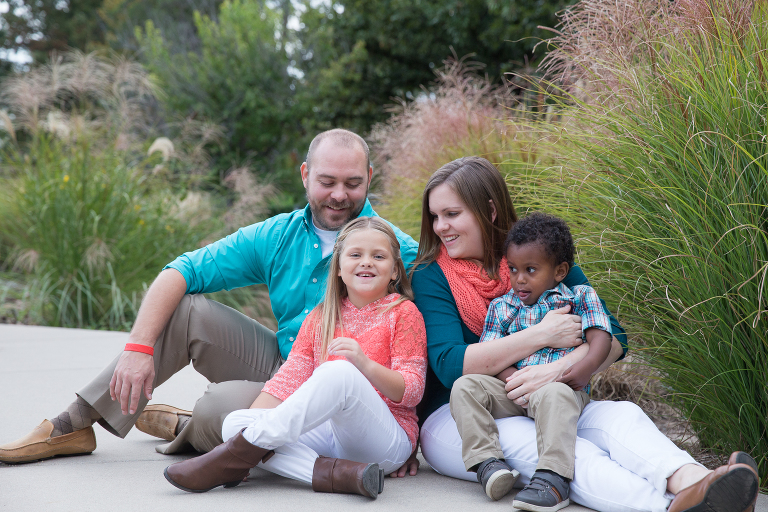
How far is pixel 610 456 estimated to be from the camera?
6.76 feet

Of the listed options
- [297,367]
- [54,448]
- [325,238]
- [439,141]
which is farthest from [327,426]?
[439,141]

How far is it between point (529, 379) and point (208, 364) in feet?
4.17

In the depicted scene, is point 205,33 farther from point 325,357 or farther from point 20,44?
point 325,357

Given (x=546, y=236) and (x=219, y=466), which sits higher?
(x=546, y=236)

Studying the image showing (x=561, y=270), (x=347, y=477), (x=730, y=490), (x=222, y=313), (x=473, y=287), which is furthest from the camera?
(x=222, y=313)

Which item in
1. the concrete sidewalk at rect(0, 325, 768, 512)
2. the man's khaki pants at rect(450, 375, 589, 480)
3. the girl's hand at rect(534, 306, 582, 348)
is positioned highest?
the girl's hand at rect(534, 306, 582, 348)

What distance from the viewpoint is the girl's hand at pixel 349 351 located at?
6.91 ft

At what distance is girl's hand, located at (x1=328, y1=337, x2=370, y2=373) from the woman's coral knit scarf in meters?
0.49

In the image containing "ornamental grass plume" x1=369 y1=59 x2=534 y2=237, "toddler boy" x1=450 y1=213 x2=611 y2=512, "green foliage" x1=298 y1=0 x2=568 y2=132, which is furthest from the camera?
"green foliage" x1=298 y1=0 x2=568 y2=132

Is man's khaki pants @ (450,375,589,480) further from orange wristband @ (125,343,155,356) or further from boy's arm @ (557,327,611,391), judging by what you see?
orange wristband @ (125,343,155,356)

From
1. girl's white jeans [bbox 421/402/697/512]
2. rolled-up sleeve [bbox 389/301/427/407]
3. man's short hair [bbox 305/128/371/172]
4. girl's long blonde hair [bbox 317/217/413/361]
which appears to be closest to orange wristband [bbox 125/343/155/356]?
girl's long blonde hair [bbox 317/217/413/361]

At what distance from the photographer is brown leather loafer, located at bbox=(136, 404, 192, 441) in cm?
279

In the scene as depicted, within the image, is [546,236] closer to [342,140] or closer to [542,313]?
[542,313]

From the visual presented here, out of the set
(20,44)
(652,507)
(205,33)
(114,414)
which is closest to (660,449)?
(652,507)
